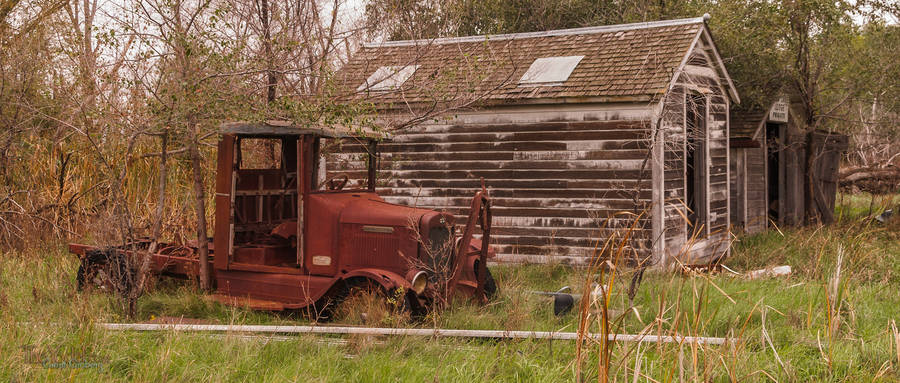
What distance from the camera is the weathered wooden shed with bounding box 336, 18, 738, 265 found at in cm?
1120

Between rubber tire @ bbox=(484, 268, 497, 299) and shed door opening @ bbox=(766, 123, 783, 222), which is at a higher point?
shed door opening @ bbox=(766, 123, 783, 222)

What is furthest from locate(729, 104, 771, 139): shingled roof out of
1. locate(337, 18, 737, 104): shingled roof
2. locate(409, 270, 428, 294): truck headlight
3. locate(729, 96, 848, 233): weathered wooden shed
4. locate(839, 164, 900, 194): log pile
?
locate(409, 270, 428, 294): truck headlight

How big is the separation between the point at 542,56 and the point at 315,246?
6.36 meters

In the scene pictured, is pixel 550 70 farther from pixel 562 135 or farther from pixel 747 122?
pixel 747 122

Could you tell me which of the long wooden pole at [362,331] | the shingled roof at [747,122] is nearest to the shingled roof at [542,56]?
the shingled roof at [747,122]

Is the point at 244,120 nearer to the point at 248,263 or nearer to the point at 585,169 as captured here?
the point at 248,263

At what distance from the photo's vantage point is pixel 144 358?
5.49 meters

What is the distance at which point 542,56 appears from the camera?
42.0 ft

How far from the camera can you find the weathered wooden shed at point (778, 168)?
16188 millimetres

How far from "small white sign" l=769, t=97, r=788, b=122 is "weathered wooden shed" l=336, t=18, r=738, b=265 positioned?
3682 mm

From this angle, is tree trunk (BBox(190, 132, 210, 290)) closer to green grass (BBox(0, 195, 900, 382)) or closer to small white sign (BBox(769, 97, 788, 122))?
green grass (BBox(0, 195, 900, 382))

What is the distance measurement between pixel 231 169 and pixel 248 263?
921 mm

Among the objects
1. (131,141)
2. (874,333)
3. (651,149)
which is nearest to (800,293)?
(874,333)

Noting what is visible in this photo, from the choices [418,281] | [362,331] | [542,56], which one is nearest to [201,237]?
[418,281]
